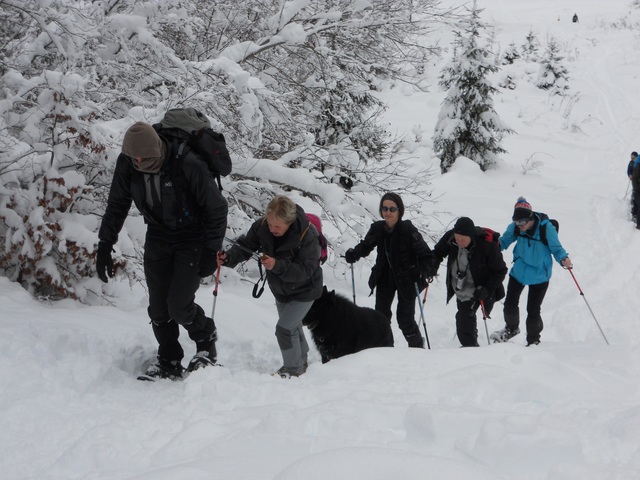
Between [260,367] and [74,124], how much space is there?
109 inches

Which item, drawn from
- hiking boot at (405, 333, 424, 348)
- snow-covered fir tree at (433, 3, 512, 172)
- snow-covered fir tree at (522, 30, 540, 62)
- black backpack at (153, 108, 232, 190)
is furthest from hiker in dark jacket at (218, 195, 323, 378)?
snow-covered fir tree at (522, 30, 540, 62)

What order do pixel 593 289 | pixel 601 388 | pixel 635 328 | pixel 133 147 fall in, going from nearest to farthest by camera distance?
pixel 133 147
pixel 601 388
pixel 635 328
pixel 593 289

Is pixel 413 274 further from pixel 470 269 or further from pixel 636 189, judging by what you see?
pixel 636 189

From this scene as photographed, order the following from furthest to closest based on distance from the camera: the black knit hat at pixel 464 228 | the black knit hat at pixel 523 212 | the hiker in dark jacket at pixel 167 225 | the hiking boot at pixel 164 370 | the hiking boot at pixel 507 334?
the hiking boot at pixel 507 334
the black knit hat at pixel 523 212
the black knit hat at pixel 464 228
the hiking boot at pixel 164 370
the hiker in dark jacket at pixel 167 225

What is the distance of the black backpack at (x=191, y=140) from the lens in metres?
3.79

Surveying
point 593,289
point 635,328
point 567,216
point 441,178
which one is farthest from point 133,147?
point 441,178

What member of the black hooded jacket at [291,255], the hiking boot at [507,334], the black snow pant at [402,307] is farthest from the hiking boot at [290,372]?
the hiking boot at [507,334]

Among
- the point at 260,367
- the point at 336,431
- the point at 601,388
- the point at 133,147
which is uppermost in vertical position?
the point at 133,147

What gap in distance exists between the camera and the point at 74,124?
15.7 feet

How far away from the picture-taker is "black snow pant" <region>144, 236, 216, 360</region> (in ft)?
13.1

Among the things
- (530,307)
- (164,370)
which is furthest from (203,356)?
(530,307)

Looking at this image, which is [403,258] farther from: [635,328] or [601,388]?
[635,328]

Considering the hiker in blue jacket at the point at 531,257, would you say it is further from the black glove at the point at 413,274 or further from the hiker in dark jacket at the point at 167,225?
the hiker in dark jacket at the point at 167,225

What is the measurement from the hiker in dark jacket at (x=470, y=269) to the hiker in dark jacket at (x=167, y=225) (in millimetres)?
2631
